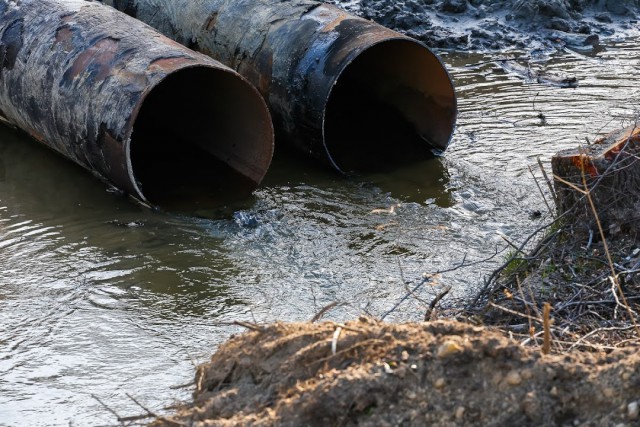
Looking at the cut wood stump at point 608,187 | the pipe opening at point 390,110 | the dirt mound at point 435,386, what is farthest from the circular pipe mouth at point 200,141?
the dirt mound at point 435,386

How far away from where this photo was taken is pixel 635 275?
14.3 feet

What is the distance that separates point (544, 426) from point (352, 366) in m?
0.65

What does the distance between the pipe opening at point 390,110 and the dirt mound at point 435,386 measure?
12.3ft

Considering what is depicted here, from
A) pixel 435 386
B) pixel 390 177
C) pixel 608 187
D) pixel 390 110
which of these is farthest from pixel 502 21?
pixel 435 386

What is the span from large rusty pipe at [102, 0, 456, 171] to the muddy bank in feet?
7.03

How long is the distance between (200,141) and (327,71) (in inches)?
51.9

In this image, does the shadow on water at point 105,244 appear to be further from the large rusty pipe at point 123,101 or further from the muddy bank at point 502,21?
the muddy bank at point 502,21

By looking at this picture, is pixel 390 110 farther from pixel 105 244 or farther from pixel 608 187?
pixel 608 187

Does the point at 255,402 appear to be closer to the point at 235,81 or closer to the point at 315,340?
the point at 315,340

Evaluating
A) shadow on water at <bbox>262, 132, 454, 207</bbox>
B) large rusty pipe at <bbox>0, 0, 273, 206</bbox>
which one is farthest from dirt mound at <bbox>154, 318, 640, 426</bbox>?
shadow on water at <bbox>262, 132, 454, 207</bbox>

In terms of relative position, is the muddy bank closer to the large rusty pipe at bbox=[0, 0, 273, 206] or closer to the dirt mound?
the large rusty pipe at bbox=[0, 0, 273, 206]

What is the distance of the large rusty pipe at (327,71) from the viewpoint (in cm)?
682

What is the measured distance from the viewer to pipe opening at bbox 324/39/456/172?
24.0 ft

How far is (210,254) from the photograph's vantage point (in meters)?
5.68
